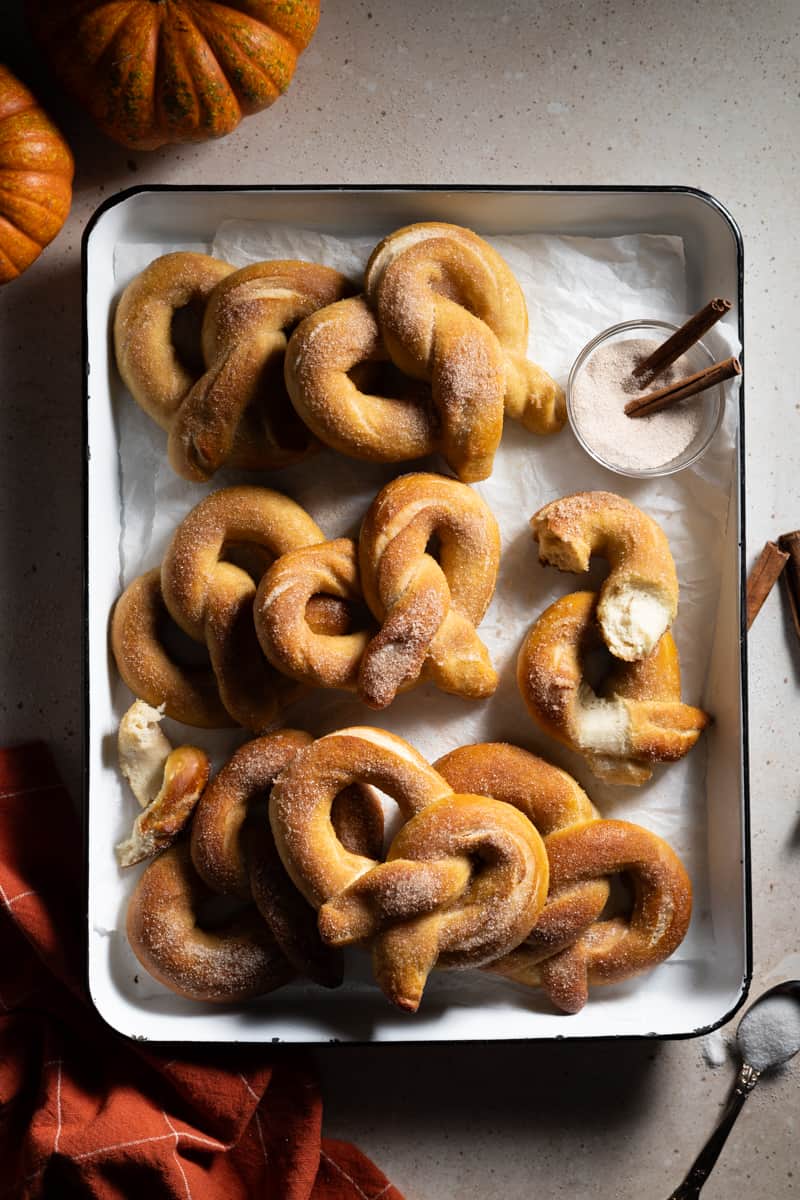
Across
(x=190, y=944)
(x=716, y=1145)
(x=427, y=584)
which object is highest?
(x=427, y=584)

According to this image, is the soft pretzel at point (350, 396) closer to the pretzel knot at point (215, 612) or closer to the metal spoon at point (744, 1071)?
the pretzel knot at point (215, 612)

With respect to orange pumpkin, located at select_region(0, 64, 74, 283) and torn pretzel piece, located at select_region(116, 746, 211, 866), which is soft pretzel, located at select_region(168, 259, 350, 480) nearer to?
orange pumpkin, located at select_region(0, 64, 74, 283)

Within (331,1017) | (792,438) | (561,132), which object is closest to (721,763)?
(792,438)

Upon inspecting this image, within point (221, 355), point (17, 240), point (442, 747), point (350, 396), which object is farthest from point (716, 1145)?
point (17, 240)

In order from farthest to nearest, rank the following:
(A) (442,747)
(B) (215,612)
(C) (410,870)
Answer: (A) (442,747)
(B) (215,612)
(C) (410,870)

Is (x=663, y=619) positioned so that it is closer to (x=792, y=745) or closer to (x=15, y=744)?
(x=792, y=745)

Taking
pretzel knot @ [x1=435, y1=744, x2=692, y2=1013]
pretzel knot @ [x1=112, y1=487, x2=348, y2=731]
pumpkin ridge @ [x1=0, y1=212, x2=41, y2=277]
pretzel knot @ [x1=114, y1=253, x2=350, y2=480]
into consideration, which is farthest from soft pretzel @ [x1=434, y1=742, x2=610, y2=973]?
pumpkin ridge @ [x1=0, y1=212, x2=41, y2=277]

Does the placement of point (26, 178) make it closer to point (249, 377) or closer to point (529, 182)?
point (249, 377)
